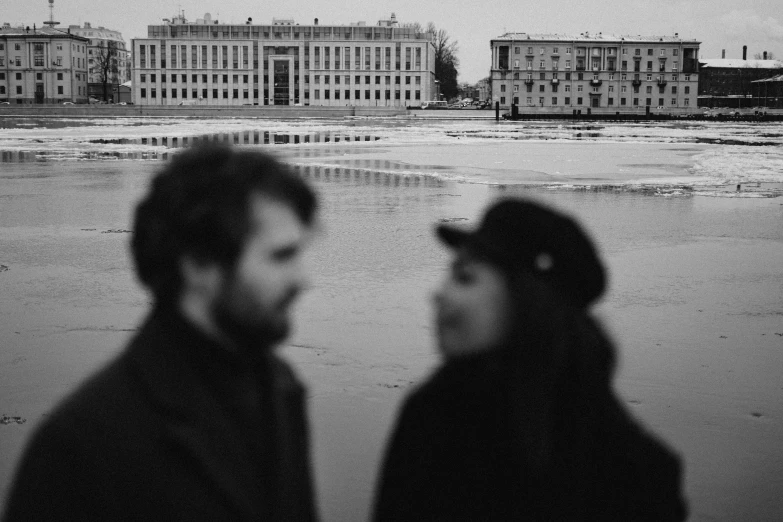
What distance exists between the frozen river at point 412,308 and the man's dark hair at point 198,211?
1.39ft

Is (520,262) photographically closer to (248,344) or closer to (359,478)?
(248,344)

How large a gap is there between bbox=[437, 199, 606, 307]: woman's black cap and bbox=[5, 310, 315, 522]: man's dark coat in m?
0.57

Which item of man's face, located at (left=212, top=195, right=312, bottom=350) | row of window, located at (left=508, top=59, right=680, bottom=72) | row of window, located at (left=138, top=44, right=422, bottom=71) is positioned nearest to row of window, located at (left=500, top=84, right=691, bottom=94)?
row of window, located at (left=508, top=59, right=680, bottom=72)

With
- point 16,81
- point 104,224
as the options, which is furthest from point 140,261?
point 16,81

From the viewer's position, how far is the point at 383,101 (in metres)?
158

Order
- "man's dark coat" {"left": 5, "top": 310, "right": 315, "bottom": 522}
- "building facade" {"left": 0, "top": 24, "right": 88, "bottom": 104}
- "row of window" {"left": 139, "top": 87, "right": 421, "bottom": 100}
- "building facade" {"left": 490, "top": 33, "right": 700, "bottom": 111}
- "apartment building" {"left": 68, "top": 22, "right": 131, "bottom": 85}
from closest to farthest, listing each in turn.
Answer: "man's dark coat" {"left": 5, "top": 310, "right": 315, "bottom": 522} < "building facade" {"left": 490, "top": 33, "right": 700, "bottom": 111} < "building facade" {"left": 0, "top": 24, "right": 88, "bottom": 104} < "row of window" {"left": 139, "top": 87, "right": 421, "bottom": 100} < "apartment building" {"left": 68, "top": 22, "right": 131, "bottom": 85}

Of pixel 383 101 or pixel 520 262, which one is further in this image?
pixel 383 101

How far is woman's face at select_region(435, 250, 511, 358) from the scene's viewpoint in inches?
77.0

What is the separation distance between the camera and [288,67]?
157750mm

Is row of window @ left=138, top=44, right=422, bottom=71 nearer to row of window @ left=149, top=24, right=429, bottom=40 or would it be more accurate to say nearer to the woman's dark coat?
row of window @ left=149, top=24, right=429, bottom=40

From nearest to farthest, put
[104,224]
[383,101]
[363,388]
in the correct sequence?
[363,388] < [104,224] < [383,101]

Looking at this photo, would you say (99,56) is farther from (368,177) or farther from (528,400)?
(528,400)

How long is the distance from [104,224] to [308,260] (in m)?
4.12

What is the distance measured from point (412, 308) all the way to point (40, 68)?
162 metres
